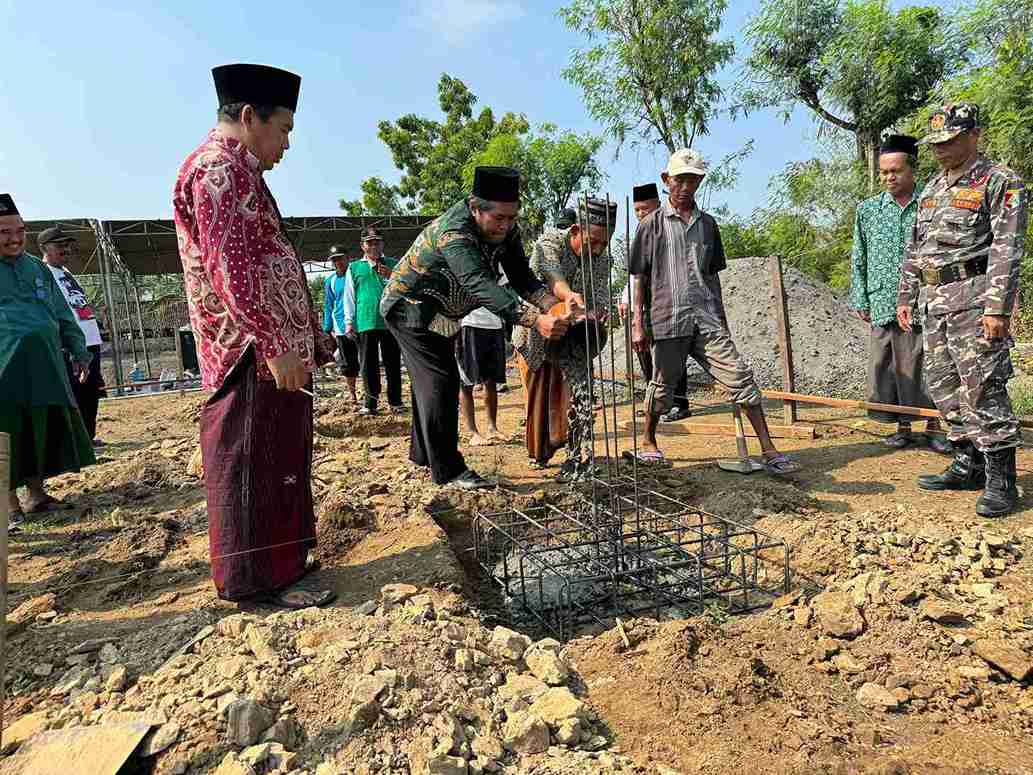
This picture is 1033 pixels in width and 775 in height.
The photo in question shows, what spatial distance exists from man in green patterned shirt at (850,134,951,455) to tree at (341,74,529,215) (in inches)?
885

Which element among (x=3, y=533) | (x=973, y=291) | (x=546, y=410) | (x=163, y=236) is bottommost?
(x=546, y=410)

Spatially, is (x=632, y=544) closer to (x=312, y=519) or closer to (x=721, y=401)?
(x=312, y=519)

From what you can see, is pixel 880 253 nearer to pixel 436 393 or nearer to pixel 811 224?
pixel 436 393

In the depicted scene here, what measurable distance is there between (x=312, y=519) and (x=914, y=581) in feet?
7.55

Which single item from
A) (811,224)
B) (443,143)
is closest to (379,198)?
(443,143)

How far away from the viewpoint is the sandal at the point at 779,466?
430cm

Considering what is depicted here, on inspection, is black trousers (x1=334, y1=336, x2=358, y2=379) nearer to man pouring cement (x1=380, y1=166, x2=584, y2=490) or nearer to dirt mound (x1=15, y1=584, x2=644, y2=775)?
man pouring cement (x1=380, y1=166, x2=584, y2=490)

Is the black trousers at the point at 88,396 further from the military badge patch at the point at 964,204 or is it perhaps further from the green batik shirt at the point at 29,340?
the military badge patch at the point at 964,204

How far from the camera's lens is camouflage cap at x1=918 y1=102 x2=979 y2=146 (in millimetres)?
3355

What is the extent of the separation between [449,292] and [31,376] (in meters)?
2.28

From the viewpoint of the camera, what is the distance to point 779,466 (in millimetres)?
4312

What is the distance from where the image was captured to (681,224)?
14.5 ft

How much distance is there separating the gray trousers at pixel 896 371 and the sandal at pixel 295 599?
3843mm

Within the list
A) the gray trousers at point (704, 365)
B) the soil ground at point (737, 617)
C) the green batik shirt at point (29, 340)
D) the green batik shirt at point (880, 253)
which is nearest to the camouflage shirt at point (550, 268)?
the gray trousers at point (704, 365)
